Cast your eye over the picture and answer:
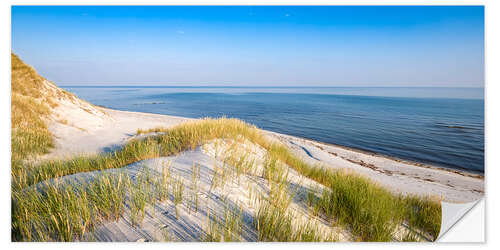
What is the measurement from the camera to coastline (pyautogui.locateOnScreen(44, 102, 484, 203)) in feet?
11.7

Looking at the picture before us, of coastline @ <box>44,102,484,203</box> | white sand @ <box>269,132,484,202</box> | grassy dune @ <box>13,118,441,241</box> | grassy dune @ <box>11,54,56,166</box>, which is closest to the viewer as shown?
grassy dune @ <box>13,118,441,241</box>

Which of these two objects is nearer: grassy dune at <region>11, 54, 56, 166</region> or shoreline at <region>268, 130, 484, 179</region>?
shoreline at <region>268, 130, 484, 179</region>

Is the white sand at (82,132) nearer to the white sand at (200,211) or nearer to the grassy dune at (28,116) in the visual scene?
the grassy dune at (28,116)

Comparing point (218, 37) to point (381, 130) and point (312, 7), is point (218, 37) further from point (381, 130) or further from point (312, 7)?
point (381, 130)

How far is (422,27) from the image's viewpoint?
3.45 meters

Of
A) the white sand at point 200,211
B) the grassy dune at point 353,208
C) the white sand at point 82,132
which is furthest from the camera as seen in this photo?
the white sand at point 82,132

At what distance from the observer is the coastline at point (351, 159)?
3580 mm

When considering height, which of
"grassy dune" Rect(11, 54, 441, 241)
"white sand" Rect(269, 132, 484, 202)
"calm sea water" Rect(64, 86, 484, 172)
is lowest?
"white sand" Rect(269, 132, 484, 202)

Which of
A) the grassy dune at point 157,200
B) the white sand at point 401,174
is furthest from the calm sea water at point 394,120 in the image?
the grassy dune at point 157,200

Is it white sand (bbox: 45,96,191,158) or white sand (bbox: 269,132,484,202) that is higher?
white sand (bbox: 45,96,191,158)

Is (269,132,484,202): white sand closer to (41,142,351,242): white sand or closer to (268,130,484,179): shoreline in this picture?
(268,130,484,179): shoreline

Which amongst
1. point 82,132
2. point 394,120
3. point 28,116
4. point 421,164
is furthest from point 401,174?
A: point 28,116

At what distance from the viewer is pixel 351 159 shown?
24.4 ft

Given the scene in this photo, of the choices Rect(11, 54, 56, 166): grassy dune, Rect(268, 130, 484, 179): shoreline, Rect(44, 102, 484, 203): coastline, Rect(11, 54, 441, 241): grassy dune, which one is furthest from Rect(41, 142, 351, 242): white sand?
Rect(268, 130, 484, 179): shoreline
